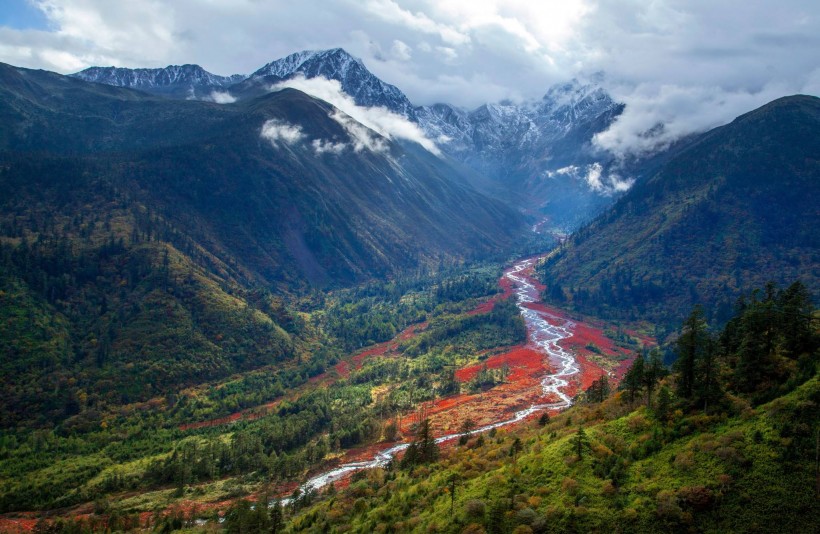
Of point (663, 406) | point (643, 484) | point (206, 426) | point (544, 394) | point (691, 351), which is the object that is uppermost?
point (691, 351)

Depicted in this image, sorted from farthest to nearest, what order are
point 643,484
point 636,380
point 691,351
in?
point 636,380
point 691,351
point 643,484

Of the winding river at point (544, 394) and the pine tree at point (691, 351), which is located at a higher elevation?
the pine tree at point (691, 351)

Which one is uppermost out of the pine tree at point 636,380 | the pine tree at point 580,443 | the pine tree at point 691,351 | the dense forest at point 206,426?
the pine tree at point 691,351

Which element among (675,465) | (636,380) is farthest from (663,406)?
(636,380)

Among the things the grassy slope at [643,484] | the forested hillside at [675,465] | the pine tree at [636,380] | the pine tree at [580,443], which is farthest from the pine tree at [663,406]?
the pine tree at [636,380]

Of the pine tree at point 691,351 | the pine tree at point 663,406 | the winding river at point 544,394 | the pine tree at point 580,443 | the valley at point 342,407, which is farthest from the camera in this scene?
the winding river at point 544,394

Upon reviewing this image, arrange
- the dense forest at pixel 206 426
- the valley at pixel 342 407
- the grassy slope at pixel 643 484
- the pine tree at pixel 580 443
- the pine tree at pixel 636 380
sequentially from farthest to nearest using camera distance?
the dense forest at pixel 206 426, the pine tree at pixel 636 380, the pine tree at pixel 580 443, the valley at pixel 342 407, the grassy slope at pixel 643 484

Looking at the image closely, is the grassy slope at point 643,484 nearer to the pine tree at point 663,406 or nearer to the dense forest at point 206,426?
the pine tree at point 663,406

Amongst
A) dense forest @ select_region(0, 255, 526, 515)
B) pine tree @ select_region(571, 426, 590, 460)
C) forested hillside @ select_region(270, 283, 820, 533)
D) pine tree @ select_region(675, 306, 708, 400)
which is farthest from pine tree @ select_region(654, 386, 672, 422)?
dense forest @ select_region(0, 255, 526, 515)

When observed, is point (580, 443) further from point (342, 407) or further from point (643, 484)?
point (342, 407)

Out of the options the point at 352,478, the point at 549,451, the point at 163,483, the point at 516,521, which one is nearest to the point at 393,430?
the point at 352,478

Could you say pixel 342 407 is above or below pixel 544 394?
above
